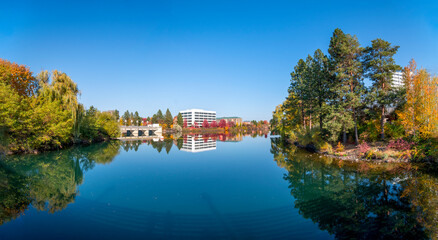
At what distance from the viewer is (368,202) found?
8.20 m

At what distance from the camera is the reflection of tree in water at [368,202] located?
19.7 feet

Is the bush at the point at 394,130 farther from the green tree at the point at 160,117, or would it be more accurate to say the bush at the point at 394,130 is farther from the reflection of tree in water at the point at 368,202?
the green tree at the point at 160,117

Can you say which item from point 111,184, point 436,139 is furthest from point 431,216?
point 111,184

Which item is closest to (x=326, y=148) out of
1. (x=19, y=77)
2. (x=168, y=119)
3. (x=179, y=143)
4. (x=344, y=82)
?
(x=344, y=82)

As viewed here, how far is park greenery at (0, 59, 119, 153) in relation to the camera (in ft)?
63.1

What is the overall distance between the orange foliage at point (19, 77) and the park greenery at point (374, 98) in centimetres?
3808

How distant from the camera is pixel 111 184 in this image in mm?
11633

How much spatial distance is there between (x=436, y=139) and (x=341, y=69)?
8957 millimetres

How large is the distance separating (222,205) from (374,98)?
730 inches

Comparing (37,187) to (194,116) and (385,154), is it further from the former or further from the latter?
(194,116)

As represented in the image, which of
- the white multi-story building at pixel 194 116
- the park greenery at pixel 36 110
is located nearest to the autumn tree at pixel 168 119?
the white multi-story building at pixel 194 116

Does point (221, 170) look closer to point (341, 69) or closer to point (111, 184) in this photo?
point (111, 184)

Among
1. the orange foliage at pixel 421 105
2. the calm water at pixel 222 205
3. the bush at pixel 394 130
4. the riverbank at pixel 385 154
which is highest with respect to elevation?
the orange foliage at pixel 421 105

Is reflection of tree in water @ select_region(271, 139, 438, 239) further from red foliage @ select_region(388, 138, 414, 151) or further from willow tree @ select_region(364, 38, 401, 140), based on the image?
willow tree @ select_region(364, 38, 401, 140)
